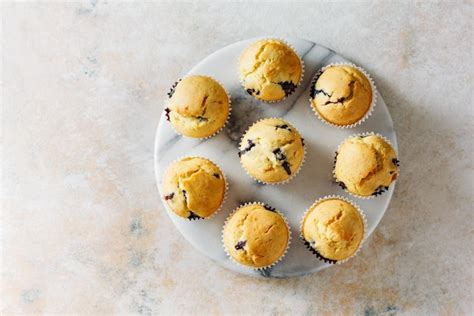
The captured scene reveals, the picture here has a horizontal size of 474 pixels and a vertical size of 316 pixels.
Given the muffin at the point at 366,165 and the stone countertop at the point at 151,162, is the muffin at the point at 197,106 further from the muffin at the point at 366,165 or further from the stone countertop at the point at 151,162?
the muffin at the point at 366,165

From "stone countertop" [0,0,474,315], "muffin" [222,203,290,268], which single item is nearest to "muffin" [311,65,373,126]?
"stone countertop" [0,0,474,315]

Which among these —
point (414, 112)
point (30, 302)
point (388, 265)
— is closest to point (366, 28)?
point (414, 112)

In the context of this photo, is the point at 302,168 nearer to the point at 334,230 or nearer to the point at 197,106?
the point at 334,230

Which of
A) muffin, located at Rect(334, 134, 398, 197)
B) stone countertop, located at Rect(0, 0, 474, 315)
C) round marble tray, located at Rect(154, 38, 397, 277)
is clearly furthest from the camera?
stone countertop, located at Rect(0, 0, 474, 315)

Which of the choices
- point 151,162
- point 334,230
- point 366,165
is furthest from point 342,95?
point 151,162

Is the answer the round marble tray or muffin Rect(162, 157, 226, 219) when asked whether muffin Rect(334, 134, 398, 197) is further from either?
muffin Rect(162, 157, 226, 219)

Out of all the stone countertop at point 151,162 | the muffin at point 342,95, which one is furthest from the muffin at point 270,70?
the stone countertop at point 151,162

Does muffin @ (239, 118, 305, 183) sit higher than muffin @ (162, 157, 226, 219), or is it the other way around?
muffin @ (239, 118, 305, 183)
